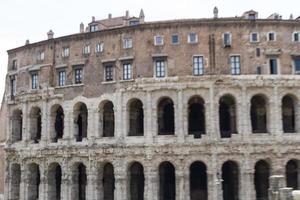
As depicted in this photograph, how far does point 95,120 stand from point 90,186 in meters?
4.49

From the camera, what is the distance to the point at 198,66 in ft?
110

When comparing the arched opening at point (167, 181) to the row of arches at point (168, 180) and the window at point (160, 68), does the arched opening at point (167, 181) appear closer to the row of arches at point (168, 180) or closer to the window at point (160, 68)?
the row of arches at point (168, 180)

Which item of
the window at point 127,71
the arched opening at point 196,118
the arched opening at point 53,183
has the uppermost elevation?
the window at point 127,71

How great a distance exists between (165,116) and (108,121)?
4.24m

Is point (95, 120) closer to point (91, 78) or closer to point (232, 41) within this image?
point (91, 78)

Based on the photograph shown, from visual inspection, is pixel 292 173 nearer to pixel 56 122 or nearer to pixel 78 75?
pixel 78 75

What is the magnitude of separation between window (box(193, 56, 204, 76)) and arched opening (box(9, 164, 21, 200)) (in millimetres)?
16251

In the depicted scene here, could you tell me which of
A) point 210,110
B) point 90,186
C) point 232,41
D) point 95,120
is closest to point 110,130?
point 95,120

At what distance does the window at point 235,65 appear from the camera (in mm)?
33194

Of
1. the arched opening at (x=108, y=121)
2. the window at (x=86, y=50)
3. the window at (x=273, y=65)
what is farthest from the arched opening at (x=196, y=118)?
the window at (x=86, y=50)

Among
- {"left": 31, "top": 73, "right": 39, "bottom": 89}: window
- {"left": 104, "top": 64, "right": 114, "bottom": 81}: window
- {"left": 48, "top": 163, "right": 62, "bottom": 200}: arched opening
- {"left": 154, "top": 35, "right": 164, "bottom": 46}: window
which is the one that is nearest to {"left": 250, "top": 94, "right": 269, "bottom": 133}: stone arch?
{"left": 154, "top": 35, "right": 164, "bottom": 46}: window

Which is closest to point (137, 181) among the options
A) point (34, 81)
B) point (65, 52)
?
point (65, 52)

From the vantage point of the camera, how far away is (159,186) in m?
33.7

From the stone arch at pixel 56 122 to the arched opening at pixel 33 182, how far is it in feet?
9.29
